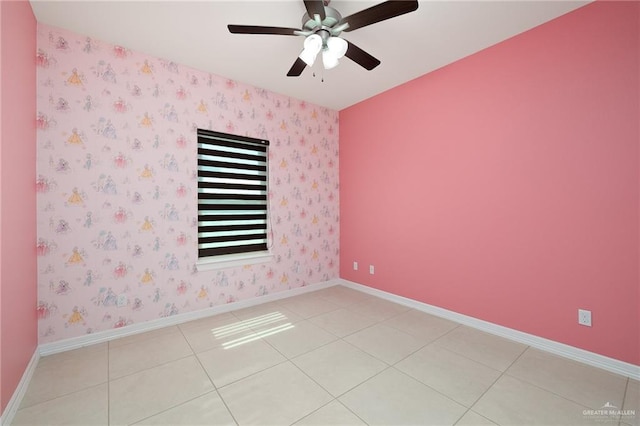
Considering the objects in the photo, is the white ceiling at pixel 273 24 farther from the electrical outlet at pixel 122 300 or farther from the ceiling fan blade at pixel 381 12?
the electrical outlet at pixel 122 300

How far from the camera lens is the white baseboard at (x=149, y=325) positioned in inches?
95.0

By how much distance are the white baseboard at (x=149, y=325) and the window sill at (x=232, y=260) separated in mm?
479

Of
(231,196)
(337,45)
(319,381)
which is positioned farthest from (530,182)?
(231,196)

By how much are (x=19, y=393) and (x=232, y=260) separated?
1.94 metres

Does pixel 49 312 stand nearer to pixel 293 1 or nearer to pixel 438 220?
pixel 293 1

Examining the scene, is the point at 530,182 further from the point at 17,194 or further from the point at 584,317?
the point at 17,194

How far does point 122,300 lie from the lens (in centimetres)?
272

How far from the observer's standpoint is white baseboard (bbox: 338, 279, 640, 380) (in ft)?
6.75

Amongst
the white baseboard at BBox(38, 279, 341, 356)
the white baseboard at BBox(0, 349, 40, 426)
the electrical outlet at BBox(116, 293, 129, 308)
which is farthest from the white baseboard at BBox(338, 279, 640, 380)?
the white baseboard at BBox(0, 349, 40, 426)

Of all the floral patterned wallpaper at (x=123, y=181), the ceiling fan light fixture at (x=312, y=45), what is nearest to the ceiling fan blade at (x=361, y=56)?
the ceiling fan light fixture at (x=312, y=45)

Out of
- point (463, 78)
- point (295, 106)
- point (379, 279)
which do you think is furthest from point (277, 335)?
point (463, 78)

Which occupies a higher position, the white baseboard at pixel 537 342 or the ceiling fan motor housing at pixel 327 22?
the ceiling fan motor housing at pixel 327 22

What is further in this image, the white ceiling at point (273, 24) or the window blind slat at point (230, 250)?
the window blind slat at point (230, 250)

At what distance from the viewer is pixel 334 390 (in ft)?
6.23
